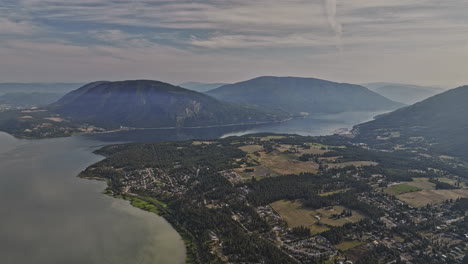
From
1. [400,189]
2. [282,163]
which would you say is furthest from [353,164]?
[400,189]

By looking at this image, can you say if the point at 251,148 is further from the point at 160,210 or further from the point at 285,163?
the point at 160,210

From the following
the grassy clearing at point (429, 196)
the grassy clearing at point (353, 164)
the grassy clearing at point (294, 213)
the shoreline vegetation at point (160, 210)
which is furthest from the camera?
the grassy clearing at point (353, 164)

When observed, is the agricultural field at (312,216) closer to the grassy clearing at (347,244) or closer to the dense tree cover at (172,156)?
the grassy clearing at (347,244)

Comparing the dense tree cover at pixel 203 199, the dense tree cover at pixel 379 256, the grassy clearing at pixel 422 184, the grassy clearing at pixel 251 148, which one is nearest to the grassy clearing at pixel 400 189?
the grassy clearing at pixel 422 184

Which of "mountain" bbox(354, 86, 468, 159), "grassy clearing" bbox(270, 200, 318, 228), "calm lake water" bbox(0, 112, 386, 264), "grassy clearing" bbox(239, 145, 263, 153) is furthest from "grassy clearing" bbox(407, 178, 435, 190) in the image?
"calm lake water" bbox(0, 112, 386, 264)

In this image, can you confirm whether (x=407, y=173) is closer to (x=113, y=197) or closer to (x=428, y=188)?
(x=428, y=188)
